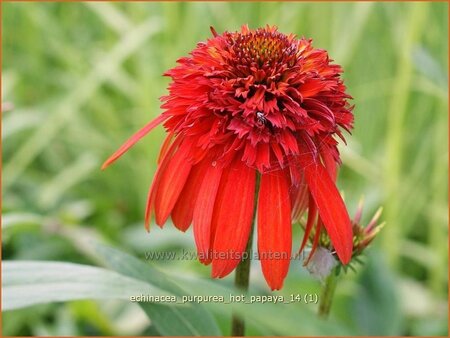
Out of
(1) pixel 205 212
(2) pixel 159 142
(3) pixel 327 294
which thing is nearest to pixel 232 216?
(1) pixel 205 212

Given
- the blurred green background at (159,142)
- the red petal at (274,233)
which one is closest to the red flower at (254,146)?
the red petal at (274,233)

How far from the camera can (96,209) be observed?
1.22m

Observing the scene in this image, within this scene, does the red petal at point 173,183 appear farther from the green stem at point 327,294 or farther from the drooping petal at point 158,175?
the green stem at point 327,294

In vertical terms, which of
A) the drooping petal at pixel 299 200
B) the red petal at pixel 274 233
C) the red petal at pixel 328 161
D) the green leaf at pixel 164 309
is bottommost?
the green leaf at pixel 164 309

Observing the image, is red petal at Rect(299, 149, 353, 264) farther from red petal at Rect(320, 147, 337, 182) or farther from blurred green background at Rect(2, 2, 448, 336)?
blurred green background at Rect(2, 2, 448, 336)

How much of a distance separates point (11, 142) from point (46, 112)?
130 mm

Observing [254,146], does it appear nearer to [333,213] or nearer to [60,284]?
[333,213]

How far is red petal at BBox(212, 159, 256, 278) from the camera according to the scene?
42 cm

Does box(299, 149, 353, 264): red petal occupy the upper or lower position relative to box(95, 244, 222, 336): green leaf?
upper

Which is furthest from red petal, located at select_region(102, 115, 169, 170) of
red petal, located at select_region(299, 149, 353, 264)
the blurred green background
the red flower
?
the blurred green background

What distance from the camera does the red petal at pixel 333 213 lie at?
1.41 ft

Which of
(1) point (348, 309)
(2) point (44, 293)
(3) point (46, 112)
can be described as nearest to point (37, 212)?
(3) point (46, 112)

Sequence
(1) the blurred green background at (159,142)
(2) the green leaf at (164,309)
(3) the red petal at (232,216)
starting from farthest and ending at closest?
(1) the blurred green background at (159,142)
(2) the green leaf at (164,309)
(3) the red petal at (232,216)

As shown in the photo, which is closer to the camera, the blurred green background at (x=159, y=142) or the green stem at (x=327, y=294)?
the green stem at (x=327, y=294)
